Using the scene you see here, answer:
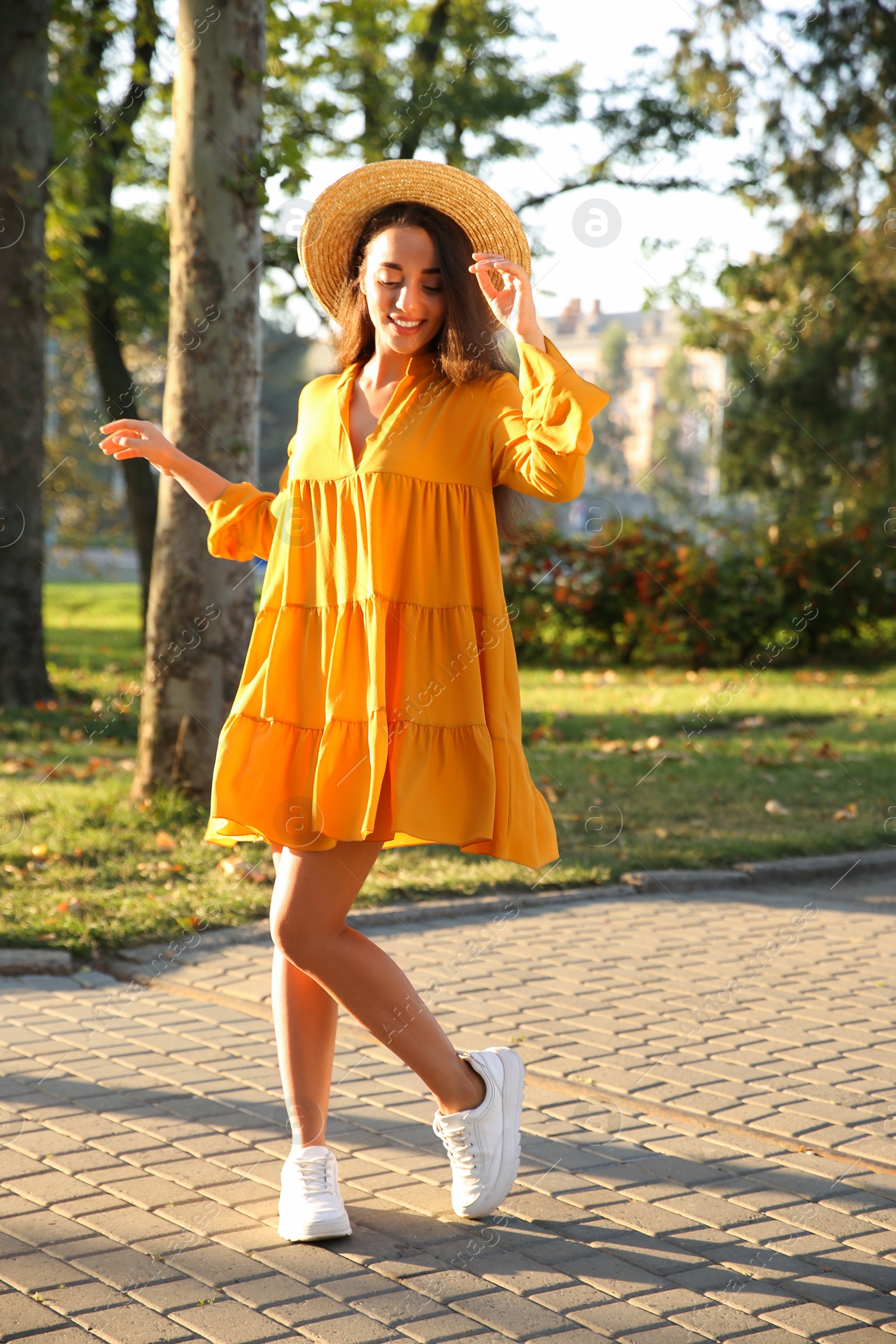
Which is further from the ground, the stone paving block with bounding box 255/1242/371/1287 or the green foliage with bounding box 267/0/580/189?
the green foliage with bounding box 267/0/580/189

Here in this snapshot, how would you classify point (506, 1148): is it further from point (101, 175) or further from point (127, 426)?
point (101, 175)

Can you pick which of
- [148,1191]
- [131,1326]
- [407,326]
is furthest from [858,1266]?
[407,326]

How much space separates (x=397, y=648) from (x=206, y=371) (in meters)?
4.71

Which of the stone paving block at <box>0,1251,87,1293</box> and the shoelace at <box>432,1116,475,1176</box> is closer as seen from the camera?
the stone paving block at <box>0,1251,87,1293</box>

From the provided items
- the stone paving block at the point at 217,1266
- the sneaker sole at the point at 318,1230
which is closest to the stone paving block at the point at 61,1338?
the stone paving block at the point at 217,1266

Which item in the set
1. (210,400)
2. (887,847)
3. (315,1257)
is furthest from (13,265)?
(315,1257)

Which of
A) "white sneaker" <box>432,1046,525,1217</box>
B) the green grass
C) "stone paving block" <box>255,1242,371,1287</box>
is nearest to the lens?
"stone paving block" <box>255,1242,371,1287</box>

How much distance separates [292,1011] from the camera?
2.97m

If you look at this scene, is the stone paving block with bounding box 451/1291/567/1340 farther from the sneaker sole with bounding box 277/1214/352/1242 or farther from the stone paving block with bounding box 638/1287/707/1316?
the sneaker sole with bounding box 277/1214/352/1242

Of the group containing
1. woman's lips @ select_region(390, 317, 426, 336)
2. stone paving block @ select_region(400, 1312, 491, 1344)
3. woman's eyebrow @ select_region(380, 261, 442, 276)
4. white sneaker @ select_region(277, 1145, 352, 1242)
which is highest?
woman's eyebrow @ select_region(380, 261, 442, 276)

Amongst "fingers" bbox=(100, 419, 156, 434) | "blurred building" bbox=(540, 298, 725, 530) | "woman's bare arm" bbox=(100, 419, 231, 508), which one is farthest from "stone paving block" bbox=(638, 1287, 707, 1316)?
"blurred building" bbox=(540, 298, 725, 530)

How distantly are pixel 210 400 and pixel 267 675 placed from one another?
4.54 meters

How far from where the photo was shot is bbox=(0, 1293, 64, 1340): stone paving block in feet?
8.10

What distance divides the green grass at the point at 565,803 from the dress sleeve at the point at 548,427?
10.9 ft
